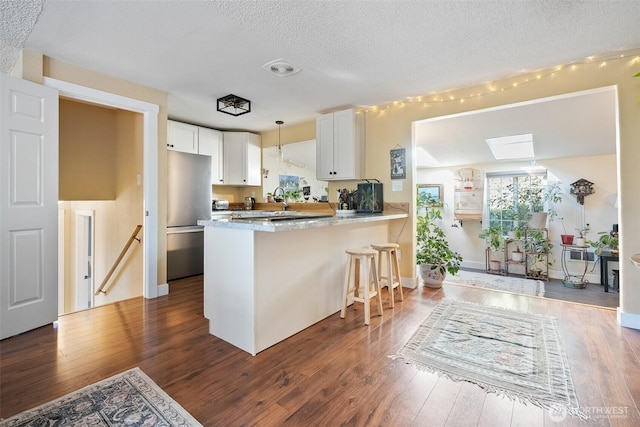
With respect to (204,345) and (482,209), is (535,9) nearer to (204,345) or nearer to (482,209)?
(204,345)

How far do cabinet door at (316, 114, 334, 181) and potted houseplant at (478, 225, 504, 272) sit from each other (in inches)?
135

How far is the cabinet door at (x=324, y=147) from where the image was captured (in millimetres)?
4027

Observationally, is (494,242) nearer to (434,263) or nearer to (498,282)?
(498,282)

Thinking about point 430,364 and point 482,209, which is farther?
point 482,209

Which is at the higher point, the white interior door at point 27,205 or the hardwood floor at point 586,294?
the white interior door at point 27,205

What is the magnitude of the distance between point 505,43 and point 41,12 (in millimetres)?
3334

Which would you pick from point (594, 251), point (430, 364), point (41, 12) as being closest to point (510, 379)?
point (430, 364)

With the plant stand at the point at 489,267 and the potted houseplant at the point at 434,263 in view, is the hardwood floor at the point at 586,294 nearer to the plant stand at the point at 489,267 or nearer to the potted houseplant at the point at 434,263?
the plant stand at the point at 489,267

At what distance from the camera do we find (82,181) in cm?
363

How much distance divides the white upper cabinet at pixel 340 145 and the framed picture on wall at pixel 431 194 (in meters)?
2.82

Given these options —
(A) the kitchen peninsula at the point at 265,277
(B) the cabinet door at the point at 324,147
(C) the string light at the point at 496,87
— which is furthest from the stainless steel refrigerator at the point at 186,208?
(C) the string light at the point at 496,87

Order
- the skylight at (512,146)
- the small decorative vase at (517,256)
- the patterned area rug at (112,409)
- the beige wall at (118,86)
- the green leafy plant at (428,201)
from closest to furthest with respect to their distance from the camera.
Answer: the patterned area rug at (112,409)
the beige wall at (118,86)
the skylight at (512,146)
the small decorative vase at (517,256)
the green leafy plant at (428,201)

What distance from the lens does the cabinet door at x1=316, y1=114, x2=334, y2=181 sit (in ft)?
13.2

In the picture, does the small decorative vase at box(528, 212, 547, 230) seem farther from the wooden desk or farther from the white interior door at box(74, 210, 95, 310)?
the white interior door at box(74, 210, 95, 310)
